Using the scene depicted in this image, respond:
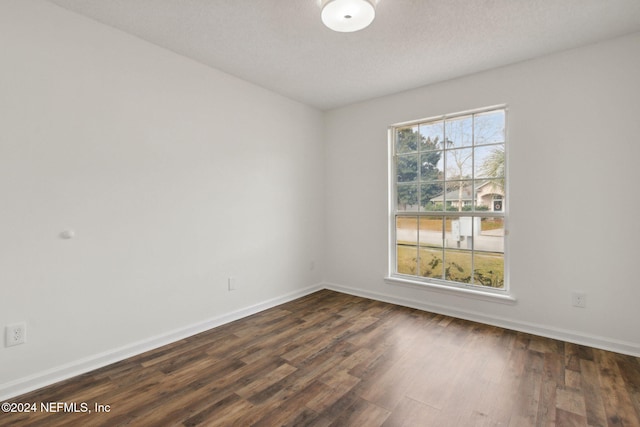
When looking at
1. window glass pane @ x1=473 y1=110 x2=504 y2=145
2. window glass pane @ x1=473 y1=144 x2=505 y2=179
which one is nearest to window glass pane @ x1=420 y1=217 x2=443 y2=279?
window glass pane @ x1=473 y1=144 x2=505 y2=179

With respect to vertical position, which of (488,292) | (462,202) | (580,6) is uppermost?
(580,6)

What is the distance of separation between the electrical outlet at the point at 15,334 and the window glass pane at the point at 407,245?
343 centimetres

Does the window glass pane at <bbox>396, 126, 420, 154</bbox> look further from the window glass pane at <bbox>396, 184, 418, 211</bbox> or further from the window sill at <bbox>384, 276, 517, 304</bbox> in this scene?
the window sill at <bbox>384, 276, 517, 304</bbox>

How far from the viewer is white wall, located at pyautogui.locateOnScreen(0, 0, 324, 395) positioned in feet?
6.48

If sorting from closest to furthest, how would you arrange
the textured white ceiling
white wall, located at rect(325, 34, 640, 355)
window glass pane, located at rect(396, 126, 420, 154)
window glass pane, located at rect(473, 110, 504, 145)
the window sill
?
the textured white ceiling < white wall, located at rect(325, 34, 640, 355) < the window sill < window glass pane, located at rect(473, 110, 504, 145) < window glass pane, located at rect(396, 126, 420, 154)

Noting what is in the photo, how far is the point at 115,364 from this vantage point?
233cm

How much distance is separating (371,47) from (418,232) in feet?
6.81

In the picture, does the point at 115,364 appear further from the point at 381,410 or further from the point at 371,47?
the point at 371,47

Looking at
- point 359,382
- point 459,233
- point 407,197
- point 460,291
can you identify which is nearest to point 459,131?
point 407,197

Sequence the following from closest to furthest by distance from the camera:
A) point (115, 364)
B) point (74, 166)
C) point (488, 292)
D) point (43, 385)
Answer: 1. point (43, 385)
2. point (74, 166)
3. point (115, 364)
4. point (488, 292)

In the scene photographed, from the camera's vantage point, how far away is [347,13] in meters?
2.00

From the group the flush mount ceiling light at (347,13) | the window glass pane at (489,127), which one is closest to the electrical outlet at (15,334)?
the flush mount ceiling light at (347,13)

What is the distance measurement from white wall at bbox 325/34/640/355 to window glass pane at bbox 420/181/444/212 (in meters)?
0.71

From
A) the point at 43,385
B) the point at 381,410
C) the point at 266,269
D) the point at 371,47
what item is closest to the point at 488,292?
the point at 381,410
